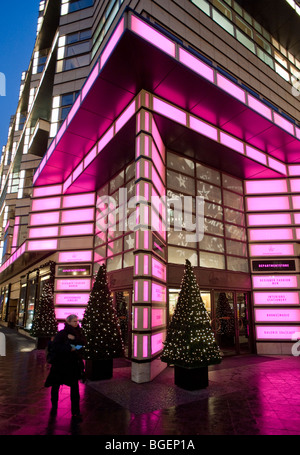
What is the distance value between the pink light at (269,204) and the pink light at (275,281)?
3208 millimetres

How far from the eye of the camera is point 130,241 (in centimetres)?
1091

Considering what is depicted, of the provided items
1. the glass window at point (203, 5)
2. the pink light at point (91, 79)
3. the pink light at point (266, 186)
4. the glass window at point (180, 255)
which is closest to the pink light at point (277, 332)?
the glass window at point (180, 255)

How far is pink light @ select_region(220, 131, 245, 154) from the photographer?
11324mm

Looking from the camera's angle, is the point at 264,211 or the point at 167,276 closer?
the point at 167,276

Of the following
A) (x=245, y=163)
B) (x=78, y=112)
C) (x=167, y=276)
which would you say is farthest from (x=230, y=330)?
(x=78, y=112)

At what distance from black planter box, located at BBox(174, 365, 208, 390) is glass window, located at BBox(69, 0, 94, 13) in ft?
74.3

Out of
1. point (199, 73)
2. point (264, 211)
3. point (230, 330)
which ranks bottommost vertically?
point (230, 330)

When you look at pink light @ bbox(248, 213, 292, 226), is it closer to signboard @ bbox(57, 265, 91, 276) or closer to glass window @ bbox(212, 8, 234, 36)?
signboard @ bbox(57, 265, 91, 276)

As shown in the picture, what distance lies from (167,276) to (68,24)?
19.0 meters

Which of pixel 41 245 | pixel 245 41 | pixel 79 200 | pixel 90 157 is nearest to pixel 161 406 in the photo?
pixel 90 157

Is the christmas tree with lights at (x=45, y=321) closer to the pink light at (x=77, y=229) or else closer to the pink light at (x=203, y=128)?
the pink light at (x=77, y=229)

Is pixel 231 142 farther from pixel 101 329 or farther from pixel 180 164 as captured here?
pixel 101 329
